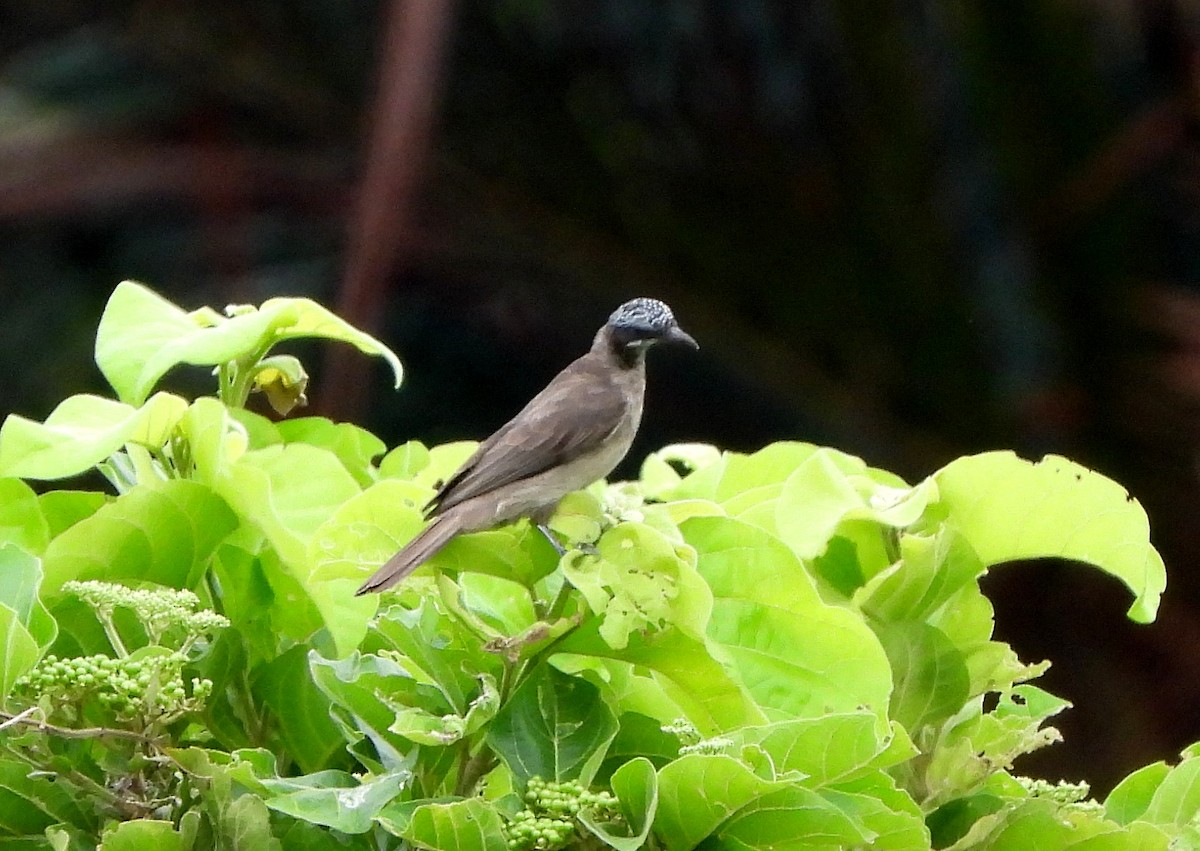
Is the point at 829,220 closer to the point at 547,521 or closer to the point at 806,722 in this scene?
the point at 547,521

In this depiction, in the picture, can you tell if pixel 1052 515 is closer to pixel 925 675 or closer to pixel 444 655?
pixel 925 675

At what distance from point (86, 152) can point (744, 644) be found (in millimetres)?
4609

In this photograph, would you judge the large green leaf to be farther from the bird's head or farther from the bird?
the bird's head

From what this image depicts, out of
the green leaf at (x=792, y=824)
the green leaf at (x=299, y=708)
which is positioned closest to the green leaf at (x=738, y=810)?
the green leaf at (x=792, y=824)

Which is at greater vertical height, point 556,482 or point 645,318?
point 645,318

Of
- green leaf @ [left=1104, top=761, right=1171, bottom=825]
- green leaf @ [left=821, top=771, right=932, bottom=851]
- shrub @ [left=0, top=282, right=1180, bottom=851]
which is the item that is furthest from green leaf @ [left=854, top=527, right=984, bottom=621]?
green leaf @ [left=1104, top=761, right=1171, bottom=825]

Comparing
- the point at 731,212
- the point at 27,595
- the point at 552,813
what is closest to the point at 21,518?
the point at 27,595

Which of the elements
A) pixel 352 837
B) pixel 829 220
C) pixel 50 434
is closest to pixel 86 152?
pixel 829 220

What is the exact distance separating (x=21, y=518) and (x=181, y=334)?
27cm

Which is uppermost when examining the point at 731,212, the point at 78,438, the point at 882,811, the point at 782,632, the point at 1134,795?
the point at 731,212

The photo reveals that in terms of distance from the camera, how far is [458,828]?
3.95 ft

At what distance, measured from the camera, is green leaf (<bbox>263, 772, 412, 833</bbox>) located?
4.05ft

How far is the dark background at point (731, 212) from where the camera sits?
4727 millimetres

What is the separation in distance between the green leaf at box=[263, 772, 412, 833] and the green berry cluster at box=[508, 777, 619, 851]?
11cm
